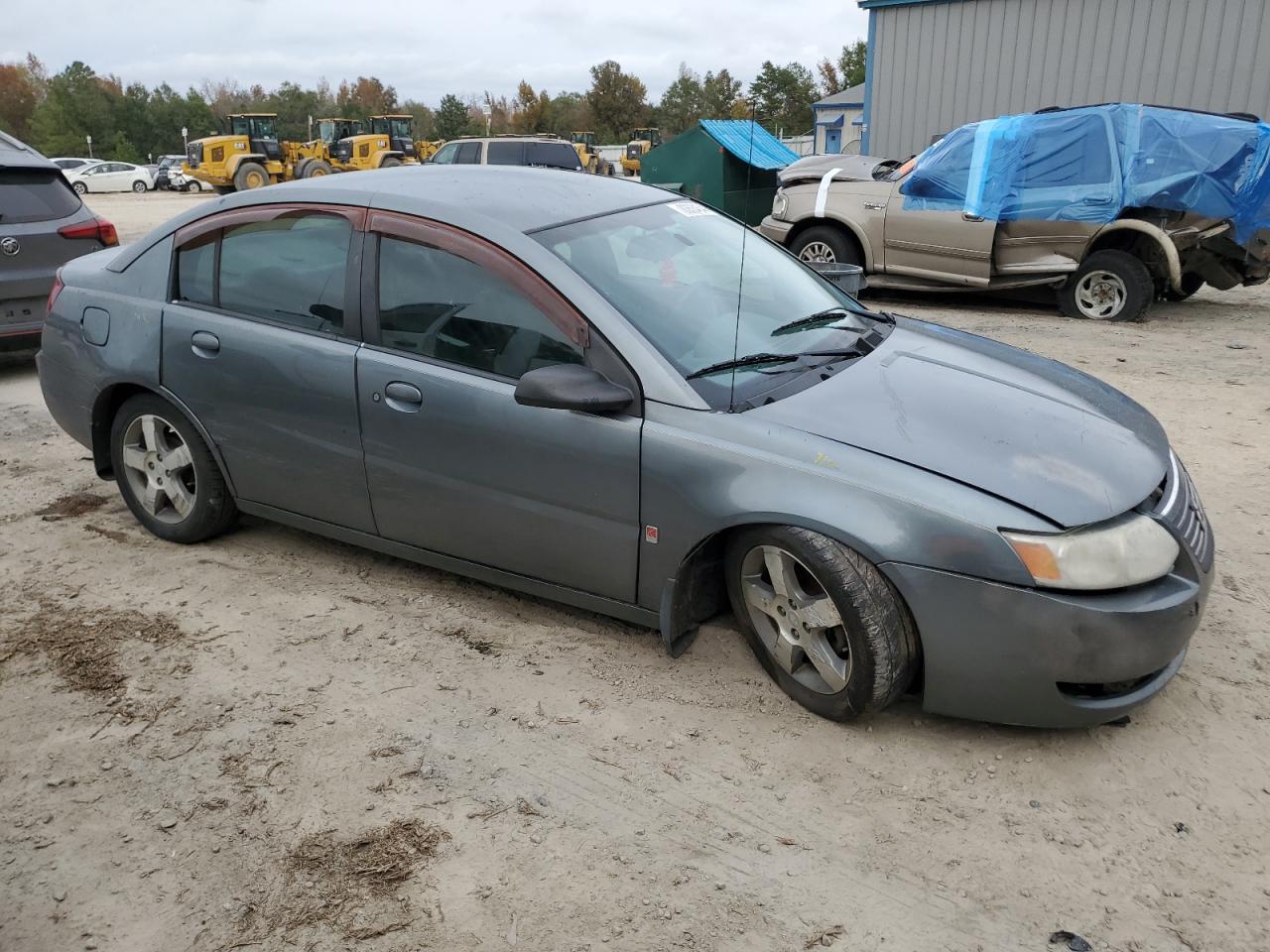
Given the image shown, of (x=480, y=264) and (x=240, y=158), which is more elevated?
Result: (x=240, y=158)

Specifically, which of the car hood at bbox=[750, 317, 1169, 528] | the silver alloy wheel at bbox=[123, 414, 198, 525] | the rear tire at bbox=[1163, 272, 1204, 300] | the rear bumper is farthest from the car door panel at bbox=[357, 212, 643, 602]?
the rear tire at bbox=[1163, 272, 1204, 300]

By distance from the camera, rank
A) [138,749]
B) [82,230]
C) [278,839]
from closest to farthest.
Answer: [278,839] → [138,749] → [82,230]

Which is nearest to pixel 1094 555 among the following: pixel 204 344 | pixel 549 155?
pixel 204 344

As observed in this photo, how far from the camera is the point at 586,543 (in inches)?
133

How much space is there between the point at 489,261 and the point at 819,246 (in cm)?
750

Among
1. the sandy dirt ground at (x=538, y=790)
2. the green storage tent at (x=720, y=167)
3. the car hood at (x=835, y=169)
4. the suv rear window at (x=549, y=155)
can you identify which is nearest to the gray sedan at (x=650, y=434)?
the sandy dirt ground at (x=538, y=790)

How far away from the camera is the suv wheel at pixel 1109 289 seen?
9367mm

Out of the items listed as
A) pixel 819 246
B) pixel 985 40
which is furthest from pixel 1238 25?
pixel 819 246

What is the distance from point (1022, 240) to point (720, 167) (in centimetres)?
656

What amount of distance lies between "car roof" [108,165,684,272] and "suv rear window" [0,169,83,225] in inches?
146

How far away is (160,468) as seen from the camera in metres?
4.48

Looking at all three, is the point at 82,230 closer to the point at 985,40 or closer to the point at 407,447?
the point at 407,447

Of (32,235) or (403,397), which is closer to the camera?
(403,397)

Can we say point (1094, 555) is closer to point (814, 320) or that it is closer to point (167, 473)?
point (814, 320)
